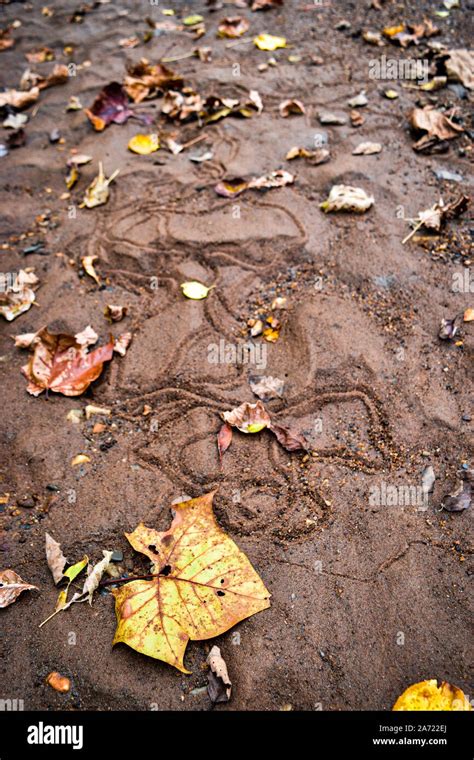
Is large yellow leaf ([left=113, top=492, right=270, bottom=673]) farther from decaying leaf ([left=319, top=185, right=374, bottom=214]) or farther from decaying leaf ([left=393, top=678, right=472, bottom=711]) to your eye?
decaying leaf ([left=319, top=185, right=374, bottom=214])

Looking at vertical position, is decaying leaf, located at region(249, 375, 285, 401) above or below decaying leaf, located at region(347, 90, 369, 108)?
below

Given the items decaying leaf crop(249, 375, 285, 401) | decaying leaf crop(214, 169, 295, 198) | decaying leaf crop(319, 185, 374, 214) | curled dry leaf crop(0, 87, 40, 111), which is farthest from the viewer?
curled dry leaf crop(0, 87, 40, 111)

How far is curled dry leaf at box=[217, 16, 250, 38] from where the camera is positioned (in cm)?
432

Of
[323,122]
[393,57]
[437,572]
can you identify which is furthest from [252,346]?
[393,57]

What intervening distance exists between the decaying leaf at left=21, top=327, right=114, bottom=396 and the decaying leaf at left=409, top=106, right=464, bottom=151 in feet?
7.36

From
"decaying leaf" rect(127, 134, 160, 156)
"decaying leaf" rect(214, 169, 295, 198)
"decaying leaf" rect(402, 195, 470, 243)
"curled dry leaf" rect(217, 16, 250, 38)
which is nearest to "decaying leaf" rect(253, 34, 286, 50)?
"curled dry leaf" rect(217, 16, 250, 38)

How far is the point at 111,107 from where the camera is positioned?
3707 mm

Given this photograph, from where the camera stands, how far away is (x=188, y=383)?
7.50 ft

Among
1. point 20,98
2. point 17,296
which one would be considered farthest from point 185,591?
point 20,98

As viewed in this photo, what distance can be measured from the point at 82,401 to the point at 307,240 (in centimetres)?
142

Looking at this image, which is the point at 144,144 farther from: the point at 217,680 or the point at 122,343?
the point at 217,680

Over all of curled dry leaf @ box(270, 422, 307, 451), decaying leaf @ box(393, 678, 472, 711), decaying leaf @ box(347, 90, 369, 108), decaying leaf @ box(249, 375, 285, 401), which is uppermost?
decaying leaf @ box(347, 90, 369, 108)

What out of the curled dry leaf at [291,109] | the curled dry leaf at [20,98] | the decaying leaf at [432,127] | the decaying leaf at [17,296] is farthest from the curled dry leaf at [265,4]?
the decaying leaf at [17,296]

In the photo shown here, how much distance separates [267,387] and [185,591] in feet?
2.97
